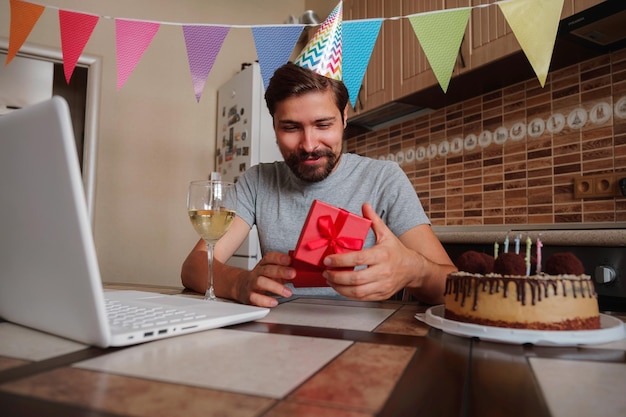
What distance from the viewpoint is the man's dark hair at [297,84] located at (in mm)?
1278

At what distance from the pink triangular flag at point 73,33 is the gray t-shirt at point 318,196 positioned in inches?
33.0

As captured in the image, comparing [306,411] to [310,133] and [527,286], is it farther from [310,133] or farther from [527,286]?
[310,133]

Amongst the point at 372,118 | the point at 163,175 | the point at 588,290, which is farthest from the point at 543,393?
the point at 163,175

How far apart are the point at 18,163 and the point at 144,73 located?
114 inches

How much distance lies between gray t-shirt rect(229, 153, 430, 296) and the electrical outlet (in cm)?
86

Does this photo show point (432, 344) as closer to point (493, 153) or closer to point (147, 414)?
point (147, 414)

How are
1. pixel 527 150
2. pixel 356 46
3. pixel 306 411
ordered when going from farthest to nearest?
pixel 527 150 → pixel 356 46 → pixel 306 411

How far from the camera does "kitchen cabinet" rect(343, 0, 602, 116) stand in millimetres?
1812

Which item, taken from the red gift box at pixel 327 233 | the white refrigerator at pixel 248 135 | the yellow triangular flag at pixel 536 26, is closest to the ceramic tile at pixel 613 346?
the red gift box at pixel 327 233

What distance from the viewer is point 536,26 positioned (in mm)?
1269

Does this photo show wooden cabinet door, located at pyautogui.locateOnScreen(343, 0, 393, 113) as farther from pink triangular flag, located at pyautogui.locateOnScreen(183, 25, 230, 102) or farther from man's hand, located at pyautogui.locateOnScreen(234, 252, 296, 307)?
man's hand, located at pyautogui.locateOnScreen(234, 252, 296, 307)

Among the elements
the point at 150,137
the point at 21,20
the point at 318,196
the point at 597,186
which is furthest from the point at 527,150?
the point at 150,137

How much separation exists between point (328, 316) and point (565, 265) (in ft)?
1.15

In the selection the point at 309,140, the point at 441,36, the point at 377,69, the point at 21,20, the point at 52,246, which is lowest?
the point at 52,246
